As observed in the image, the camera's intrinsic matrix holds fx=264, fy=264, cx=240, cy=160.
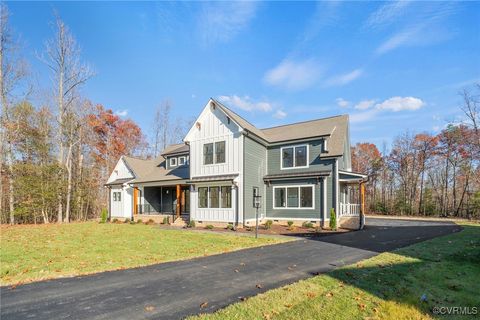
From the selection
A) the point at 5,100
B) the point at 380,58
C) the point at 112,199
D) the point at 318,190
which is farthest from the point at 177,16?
the point at 112,199

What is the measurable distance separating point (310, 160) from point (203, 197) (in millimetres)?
8003

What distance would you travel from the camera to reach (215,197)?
18531 mm

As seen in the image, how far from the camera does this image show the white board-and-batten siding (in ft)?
57.2

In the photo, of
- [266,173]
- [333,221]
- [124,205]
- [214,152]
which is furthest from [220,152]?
[124,205]

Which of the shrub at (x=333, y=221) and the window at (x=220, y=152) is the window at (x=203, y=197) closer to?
the window at (x=220, y=152)

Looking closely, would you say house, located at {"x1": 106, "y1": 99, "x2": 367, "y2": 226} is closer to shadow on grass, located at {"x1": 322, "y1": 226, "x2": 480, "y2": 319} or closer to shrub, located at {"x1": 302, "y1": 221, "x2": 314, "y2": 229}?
shrub, located at {"x1": 302, "y1": 221, "x2": 314, "y2": 229}

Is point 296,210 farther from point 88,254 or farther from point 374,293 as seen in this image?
point 374,293

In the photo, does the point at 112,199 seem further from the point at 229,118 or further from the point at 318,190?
the point at 318,190

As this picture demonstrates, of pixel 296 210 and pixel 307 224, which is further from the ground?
pixel 296 210

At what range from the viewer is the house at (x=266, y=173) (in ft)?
56.2

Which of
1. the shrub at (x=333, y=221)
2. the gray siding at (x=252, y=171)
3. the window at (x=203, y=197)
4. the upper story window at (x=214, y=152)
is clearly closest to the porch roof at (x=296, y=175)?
the gray siding at (x=252, y=171)

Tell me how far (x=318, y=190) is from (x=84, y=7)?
17008 millimetres

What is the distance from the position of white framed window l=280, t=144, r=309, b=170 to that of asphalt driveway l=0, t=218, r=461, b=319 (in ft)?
33.4

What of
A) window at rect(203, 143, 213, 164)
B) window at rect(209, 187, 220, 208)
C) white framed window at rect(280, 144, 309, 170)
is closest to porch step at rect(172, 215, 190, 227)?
window at rect(209, 187, 220, 208)
